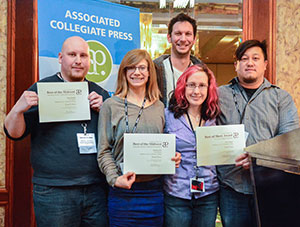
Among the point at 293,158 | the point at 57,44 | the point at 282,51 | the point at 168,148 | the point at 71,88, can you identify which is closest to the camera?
the point at 293,158

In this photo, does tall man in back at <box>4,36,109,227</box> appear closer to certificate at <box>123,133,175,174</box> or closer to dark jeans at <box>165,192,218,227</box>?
certificate at <box>123,133,175,174</box>

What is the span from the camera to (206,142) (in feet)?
5.28

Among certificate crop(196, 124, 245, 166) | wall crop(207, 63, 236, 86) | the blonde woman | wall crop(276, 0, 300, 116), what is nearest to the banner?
the blonde woman

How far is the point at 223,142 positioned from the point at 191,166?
23cm

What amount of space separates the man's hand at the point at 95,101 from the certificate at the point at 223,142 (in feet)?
2.14

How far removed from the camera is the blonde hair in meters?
1.67

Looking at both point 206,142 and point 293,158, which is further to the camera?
point 206,142

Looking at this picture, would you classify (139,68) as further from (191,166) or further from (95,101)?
(191,166)

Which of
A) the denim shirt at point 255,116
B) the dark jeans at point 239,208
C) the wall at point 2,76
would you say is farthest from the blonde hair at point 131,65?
the wall at point 2,76

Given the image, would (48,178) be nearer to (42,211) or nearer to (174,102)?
(42,211)

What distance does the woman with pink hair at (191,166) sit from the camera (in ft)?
5.30

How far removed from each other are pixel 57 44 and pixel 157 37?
1.22 metres

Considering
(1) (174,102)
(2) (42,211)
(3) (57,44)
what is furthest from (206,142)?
(3) (57,44)

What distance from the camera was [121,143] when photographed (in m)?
1.61
